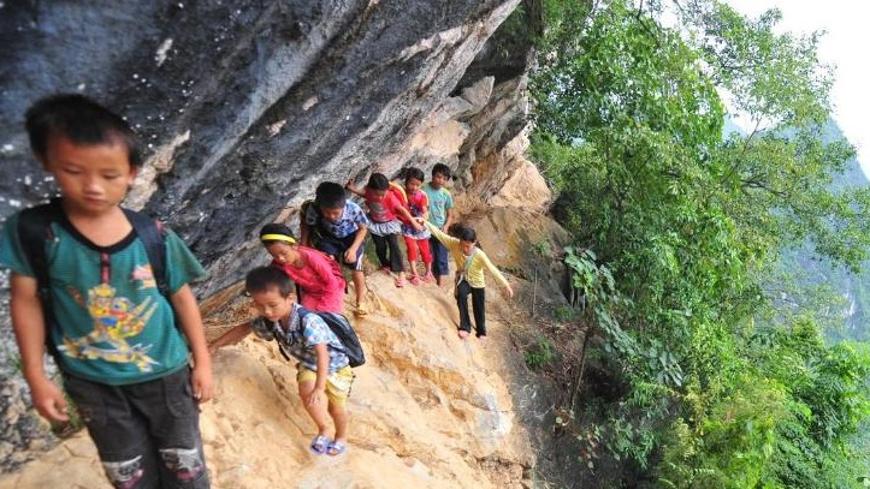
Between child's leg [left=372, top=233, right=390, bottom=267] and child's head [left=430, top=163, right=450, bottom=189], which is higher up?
child's head [left=430, top=163, right=450, bottom=189]

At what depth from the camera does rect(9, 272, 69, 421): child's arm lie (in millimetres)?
1905

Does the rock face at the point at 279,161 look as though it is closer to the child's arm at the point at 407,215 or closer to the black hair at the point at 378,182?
the black hair at the point at 378,182

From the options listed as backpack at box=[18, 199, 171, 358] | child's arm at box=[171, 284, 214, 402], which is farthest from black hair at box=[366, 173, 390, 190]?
backpack at box=[18, 199, 171, 358]

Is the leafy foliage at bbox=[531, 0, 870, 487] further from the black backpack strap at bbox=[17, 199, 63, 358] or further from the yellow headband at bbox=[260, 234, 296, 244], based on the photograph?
the black backpack strap at bbox=[17, 199, 63, 358]

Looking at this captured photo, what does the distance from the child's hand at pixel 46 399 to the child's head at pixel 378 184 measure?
3911mm

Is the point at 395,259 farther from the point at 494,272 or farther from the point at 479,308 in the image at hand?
the point at 494,272

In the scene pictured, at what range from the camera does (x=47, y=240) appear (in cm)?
188

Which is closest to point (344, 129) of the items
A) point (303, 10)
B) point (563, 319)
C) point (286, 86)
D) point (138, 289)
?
point (286, 86)

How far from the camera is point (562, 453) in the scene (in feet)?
22.2

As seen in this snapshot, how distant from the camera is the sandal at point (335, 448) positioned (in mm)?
3753

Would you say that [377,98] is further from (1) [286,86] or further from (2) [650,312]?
(2) [650,312]

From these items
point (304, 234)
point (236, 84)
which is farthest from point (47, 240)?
point (304, 234)

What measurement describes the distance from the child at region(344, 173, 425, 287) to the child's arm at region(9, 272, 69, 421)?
3.82m

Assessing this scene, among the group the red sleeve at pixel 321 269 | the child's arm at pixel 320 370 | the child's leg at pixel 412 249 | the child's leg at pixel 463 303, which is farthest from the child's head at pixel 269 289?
the child's leg at pixel 412 249
